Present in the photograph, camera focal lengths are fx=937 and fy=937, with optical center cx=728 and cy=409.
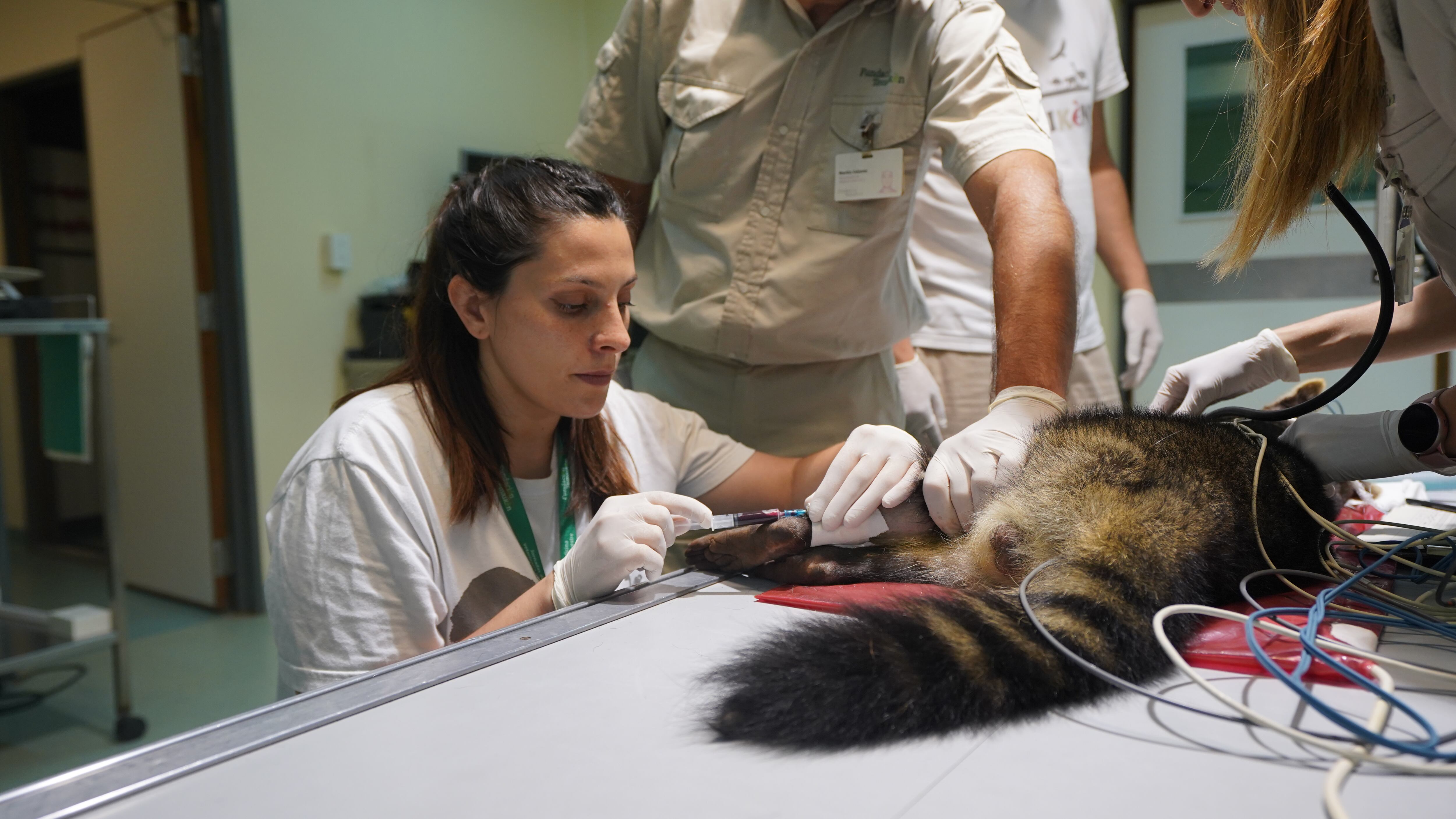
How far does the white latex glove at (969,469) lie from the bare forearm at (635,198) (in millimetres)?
887

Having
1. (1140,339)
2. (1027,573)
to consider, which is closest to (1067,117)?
(1140,339)

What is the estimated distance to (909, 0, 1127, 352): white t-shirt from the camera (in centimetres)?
223

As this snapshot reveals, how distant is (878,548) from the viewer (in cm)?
108

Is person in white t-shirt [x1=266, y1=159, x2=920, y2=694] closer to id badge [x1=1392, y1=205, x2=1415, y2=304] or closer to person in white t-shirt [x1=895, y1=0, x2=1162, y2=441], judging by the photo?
id badge [x1=1392, y1=205, x2=1415, y2=304]

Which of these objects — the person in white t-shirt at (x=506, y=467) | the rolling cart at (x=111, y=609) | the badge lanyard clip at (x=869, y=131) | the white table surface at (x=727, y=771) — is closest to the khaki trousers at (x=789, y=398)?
the person in white t-shirt at (x=506, y=467)

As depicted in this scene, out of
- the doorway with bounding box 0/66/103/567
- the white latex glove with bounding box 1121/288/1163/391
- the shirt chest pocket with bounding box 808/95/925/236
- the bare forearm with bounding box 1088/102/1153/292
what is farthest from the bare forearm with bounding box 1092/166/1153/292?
the doorway with bounding box 0/66/103/567

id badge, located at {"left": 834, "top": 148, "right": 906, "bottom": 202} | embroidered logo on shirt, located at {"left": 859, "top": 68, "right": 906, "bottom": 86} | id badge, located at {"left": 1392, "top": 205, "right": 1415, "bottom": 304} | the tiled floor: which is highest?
embroidered logo on shirt, located at {"left": 859, "top": 68, "right": 906, "bottom": 86}

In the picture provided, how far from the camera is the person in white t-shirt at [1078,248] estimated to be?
2.23m

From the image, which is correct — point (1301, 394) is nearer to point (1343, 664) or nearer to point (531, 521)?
A: point (1343, 664)

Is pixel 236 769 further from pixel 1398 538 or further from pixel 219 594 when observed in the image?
pixel 219 594

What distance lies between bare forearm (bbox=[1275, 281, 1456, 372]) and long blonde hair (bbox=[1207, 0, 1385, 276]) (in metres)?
0.39

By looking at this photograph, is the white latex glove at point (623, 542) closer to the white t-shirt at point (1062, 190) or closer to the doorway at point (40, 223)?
the white t-shirt at point (1062, 190)

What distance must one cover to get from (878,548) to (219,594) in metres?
3.36

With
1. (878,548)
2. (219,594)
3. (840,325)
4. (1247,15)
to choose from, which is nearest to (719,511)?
(840,325)
